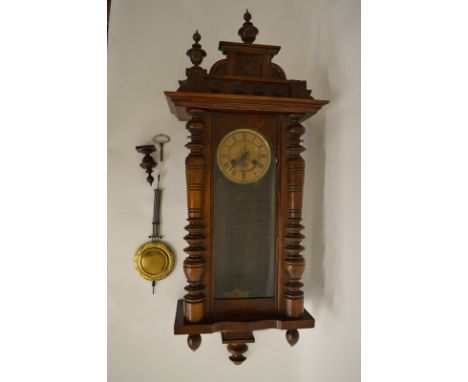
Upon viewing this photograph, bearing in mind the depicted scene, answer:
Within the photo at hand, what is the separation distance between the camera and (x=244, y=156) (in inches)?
28.9

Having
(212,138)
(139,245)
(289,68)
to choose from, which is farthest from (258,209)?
(289,68)

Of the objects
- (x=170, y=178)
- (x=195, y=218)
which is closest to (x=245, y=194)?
(x=195, y=218)

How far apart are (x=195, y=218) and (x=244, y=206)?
154mm

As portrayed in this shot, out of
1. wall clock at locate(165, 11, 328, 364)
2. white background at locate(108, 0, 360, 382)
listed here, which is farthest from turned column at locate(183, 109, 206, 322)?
white background at locate(108, 0, 360, 382)

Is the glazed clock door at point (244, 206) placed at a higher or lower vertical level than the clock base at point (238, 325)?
higher

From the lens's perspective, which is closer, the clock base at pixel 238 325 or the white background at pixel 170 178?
the clock base at pixel 238 325

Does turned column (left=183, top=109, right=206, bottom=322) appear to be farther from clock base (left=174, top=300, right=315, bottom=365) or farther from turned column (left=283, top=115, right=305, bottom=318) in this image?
turned column (left=283, top=115, right=305, bottom=318)

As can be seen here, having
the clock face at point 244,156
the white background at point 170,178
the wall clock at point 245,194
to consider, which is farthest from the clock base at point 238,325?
the clock face at point 244,156

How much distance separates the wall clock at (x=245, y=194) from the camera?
699mm

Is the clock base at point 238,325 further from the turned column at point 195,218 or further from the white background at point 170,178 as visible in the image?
the white background at point 170,178

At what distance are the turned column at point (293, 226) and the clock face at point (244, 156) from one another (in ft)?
0.25

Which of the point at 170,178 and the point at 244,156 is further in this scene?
the point at 170,178

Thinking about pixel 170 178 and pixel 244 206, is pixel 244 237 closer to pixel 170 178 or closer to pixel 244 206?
pixel 244 206

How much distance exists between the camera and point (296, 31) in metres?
Result: 0.98
